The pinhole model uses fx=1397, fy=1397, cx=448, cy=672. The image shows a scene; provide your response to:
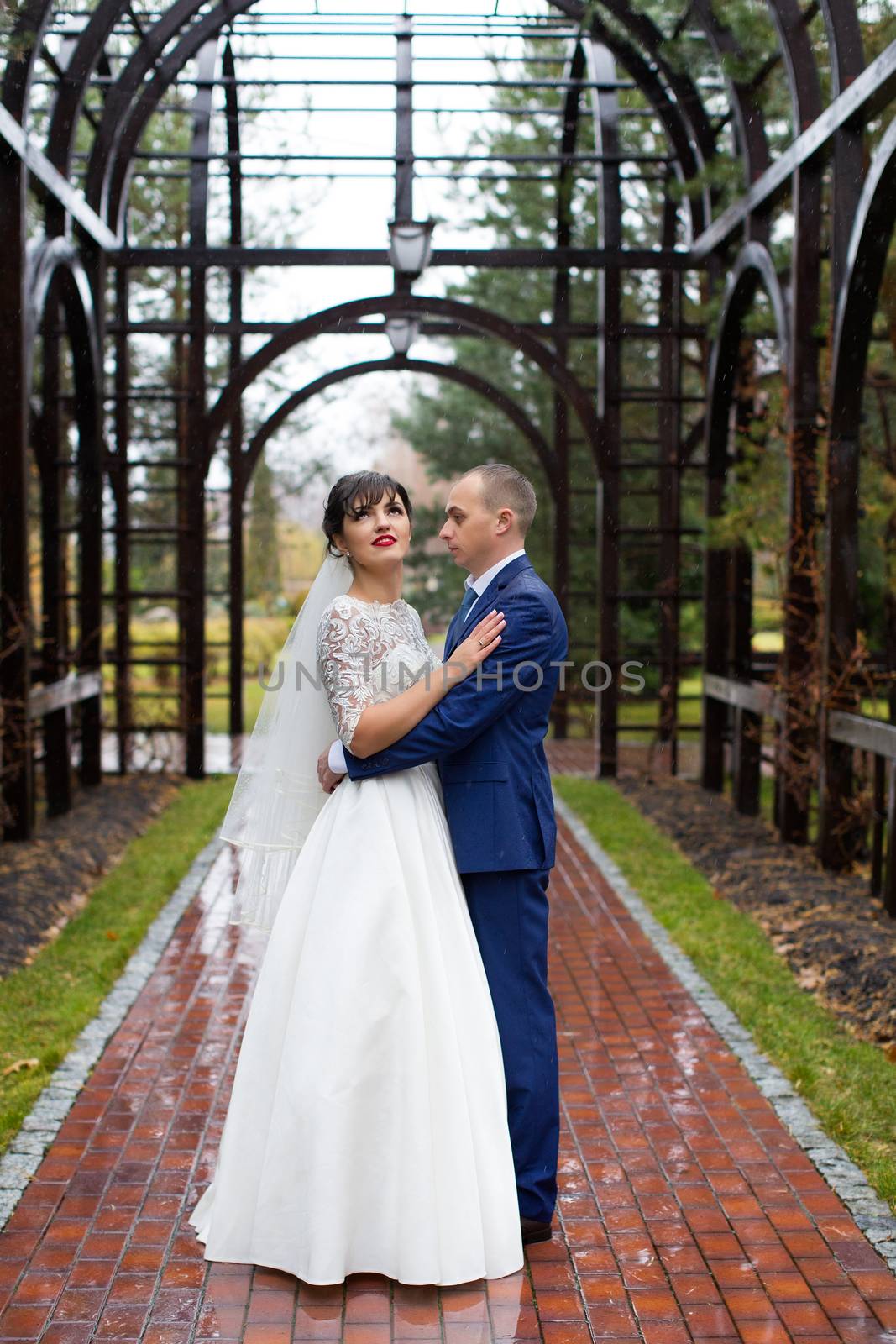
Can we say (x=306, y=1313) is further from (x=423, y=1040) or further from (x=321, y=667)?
(x=321, y=667)

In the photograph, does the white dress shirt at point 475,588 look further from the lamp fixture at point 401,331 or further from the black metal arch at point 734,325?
the lamp fixture at point 401,331

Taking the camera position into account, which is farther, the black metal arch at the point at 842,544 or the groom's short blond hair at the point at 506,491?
the black metal arch at the point at 842,544

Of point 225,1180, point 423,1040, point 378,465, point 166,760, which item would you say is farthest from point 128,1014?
point 378,465

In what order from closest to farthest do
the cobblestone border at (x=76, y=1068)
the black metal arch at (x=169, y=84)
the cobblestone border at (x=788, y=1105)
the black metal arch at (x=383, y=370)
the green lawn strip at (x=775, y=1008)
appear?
the cobblestone border at (x=788, y=1105) < the cobblestone border at (x=76, y=1068) < the green lawn strip at (x=775, y=1008) < the black metal arch at (x=169, y=84) < the black metal arch at (x=383, y=370)

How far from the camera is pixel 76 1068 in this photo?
456 cm

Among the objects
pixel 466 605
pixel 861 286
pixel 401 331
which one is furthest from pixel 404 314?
pixel 466 605

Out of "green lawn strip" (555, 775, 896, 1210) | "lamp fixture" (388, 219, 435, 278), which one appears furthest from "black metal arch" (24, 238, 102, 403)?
"green lawn strip" (555, 775, 896, 1210)

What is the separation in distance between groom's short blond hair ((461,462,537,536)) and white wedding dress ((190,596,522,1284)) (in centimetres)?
42

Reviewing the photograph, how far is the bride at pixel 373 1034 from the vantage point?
3102 mm

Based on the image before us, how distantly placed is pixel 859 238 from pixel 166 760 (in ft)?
22.0

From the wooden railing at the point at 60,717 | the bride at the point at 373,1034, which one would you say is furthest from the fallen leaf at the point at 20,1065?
the wooden railing at the point at 60,717

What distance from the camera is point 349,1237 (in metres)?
3.15

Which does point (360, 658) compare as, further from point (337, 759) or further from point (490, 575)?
point (490, 575)

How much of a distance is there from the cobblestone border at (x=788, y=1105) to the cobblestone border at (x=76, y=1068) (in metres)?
2.15
